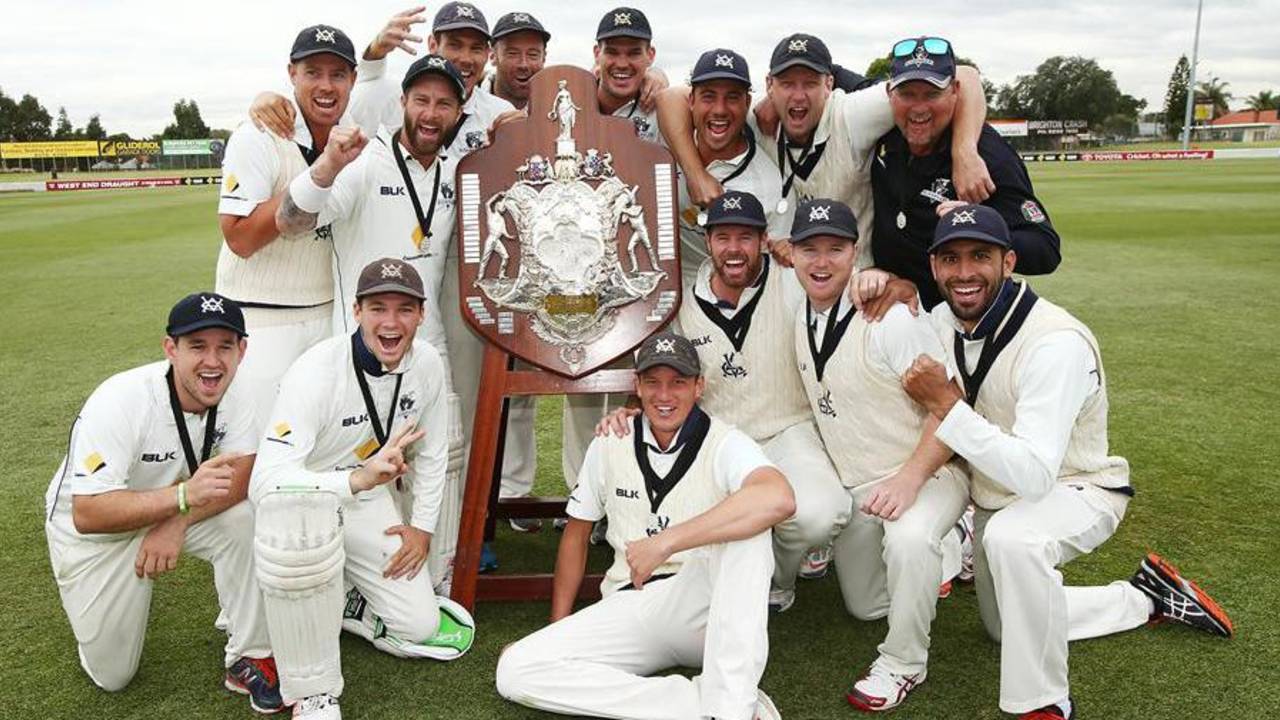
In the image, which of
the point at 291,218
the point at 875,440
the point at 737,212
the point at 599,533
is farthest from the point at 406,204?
the point at 875,440

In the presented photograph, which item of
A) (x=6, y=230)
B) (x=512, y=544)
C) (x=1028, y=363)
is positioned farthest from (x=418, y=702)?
(x=6, y=230)

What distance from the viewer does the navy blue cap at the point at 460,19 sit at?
4848 mm

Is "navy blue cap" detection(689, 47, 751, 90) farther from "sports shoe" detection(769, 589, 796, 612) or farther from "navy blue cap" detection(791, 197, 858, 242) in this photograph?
"sports shoe" detection(769, 589, 796, 612)

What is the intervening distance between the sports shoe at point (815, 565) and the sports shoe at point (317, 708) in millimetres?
2217

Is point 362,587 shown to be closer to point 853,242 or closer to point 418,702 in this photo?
point 418,702

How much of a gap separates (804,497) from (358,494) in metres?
1.75

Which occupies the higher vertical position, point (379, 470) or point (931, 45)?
point (931, 45)

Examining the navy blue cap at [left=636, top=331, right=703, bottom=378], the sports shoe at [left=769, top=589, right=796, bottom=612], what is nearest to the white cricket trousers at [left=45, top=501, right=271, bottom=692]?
the navy blue cap at [left=636, top=331, right=703, bottom=378]

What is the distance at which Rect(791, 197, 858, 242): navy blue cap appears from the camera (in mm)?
3957

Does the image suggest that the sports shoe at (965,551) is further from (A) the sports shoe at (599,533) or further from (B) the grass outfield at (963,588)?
(A) the sports shoe at (599,533)

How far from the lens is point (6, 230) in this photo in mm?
24203

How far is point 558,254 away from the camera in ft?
13.8

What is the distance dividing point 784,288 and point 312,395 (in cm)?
192

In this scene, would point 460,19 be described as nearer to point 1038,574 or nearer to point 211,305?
point 211,305
